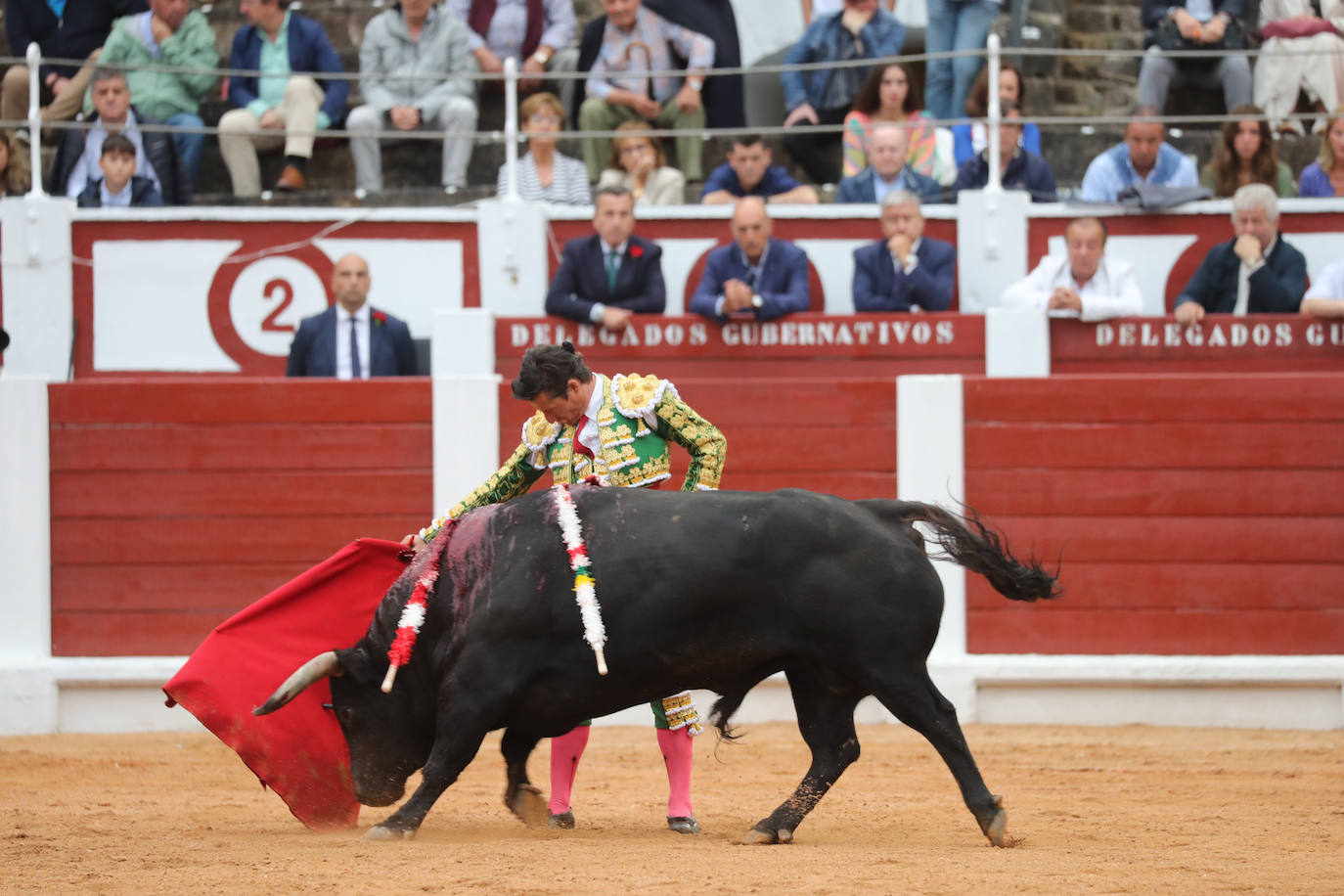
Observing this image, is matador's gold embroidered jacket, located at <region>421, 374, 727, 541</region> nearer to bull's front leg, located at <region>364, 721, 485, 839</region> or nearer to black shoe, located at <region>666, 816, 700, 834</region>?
bull's front leg, located at <region>364, 721, 485, 839</region>

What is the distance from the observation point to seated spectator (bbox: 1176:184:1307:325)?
7.59 meters

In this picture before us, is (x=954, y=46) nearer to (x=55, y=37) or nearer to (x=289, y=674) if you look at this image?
(x=55, y=37)

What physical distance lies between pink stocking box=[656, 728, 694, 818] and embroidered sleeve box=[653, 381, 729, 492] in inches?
27.6

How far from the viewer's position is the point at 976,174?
8.32 meters

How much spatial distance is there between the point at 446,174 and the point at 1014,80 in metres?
2.96

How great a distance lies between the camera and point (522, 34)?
31.4 feet

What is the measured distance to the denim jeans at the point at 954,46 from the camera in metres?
8.96

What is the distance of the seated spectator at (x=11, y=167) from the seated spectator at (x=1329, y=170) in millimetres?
6379

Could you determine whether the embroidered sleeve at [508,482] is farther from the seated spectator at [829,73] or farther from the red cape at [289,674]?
the seated spectator at [829,73]

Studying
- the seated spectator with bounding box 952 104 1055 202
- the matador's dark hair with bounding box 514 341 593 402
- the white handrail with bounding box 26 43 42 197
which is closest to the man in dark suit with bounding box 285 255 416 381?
the white handrail with bounding box 26 43 42 197

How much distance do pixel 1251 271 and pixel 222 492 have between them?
15.0 feet

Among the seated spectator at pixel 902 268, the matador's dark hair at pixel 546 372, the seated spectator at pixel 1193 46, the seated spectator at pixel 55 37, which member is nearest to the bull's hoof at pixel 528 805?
the matador's dark hair at pixel 546 372

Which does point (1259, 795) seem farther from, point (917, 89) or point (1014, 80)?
point (917, 89)

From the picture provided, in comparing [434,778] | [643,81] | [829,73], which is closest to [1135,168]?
[829,73]
